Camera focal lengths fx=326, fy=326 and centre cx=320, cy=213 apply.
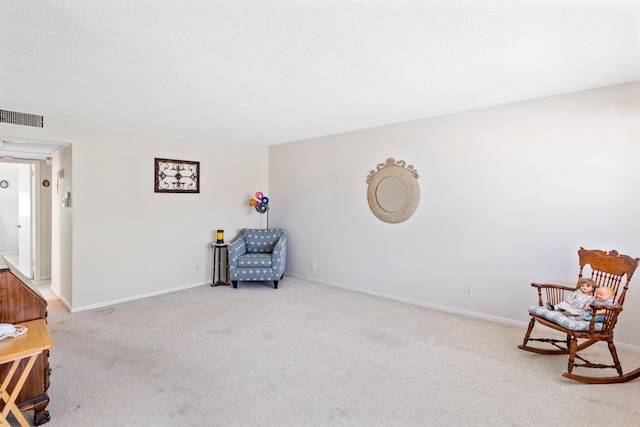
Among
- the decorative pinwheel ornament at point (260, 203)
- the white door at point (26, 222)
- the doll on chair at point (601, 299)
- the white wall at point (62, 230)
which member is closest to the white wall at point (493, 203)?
the doll on chair at point (601, 299)

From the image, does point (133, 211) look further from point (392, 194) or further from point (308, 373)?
point (392, 194)

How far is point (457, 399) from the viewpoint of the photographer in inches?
86.1

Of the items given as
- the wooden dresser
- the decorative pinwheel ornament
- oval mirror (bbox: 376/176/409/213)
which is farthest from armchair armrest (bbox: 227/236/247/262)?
the wooden dresser

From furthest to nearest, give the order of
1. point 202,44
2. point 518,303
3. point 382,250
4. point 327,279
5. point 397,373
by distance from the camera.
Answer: point 327,279, point 382,250, point 518,303, point 397,373, point 202,44

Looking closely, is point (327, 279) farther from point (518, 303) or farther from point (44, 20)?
point (44, 20)

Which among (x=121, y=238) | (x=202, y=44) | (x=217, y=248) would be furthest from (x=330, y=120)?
(x=121, y=238)

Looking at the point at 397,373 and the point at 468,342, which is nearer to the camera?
the point at 397,373

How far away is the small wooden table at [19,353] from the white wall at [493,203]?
3.65 meters

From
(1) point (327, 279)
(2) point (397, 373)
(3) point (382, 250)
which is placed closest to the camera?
(2) point (397, 373)

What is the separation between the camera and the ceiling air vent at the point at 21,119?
3.42 metres

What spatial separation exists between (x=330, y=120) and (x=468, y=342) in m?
2.92

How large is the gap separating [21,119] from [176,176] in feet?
5.74

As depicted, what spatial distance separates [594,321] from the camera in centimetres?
244

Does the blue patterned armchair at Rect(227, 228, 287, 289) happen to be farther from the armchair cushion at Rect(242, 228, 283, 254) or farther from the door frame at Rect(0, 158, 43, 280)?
the door frame at Rect(0, 158, 43, 280)
